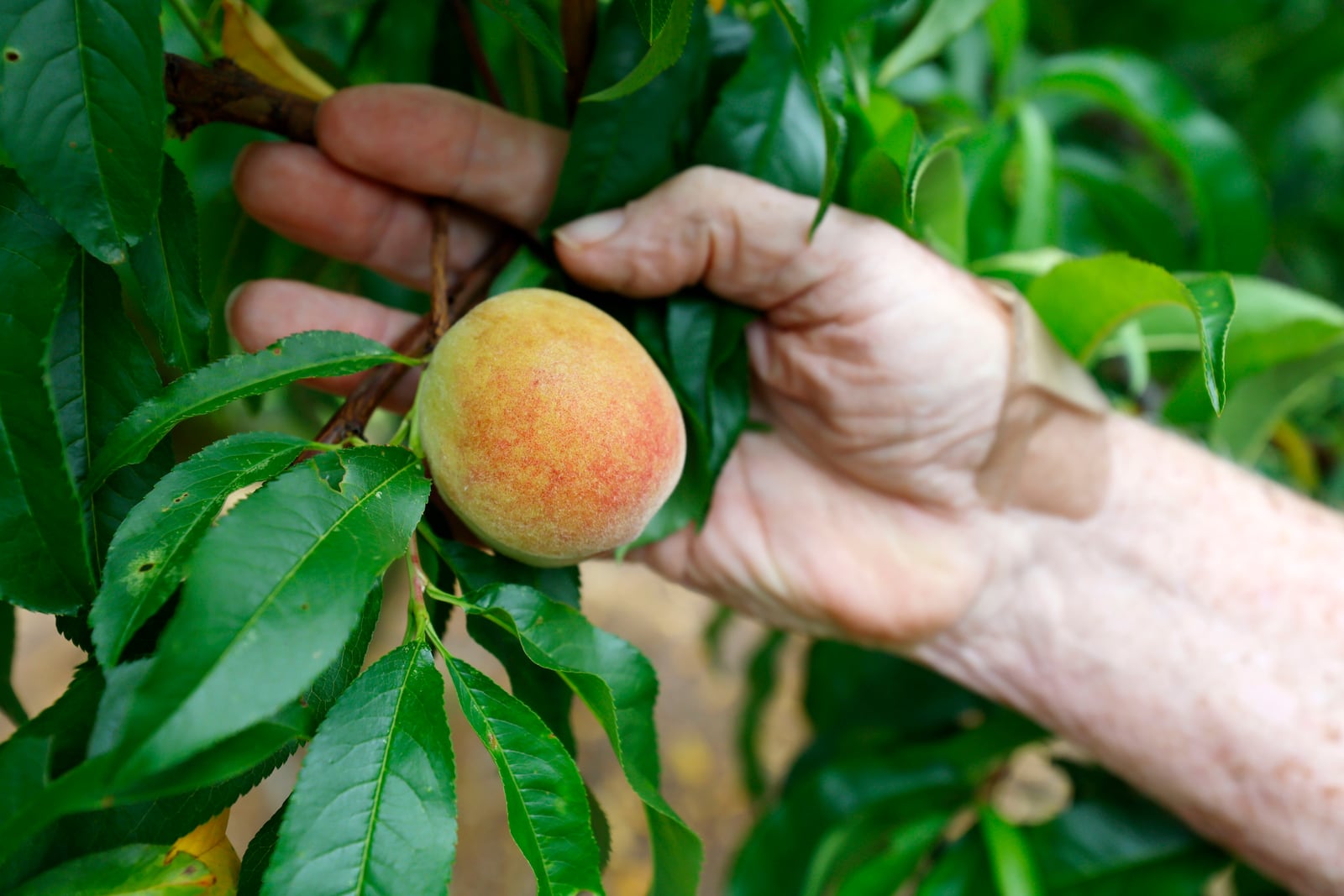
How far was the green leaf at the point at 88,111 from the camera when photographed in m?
Answer: 0.39

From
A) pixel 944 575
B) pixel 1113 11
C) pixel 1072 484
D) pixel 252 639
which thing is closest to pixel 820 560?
pixel 944 575

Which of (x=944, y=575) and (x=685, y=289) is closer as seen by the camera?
(x=685, y=289)

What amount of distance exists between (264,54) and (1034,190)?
0.74 meters

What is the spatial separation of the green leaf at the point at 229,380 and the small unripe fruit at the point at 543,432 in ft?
0.19

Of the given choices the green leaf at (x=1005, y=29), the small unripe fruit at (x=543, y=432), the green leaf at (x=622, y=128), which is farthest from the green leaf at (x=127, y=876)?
the green leaf at (x=1005, y=29)

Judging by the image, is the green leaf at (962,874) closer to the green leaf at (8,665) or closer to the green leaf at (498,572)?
the green leaf at (498,572)

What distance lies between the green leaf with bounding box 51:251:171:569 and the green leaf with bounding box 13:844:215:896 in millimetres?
136

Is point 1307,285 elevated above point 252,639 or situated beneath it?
situated beneath

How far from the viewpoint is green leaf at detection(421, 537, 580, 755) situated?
1.76 feet

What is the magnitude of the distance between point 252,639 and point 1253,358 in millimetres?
999

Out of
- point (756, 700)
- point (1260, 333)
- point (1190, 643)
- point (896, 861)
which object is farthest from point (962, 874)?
point (1260, 333)

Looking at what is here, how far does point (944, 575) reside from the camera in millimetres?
915

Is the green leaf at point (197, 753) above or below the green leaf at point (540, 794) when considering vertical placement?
above

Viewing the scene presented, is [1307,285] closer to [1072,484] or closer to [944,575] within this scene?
[1072,484]
